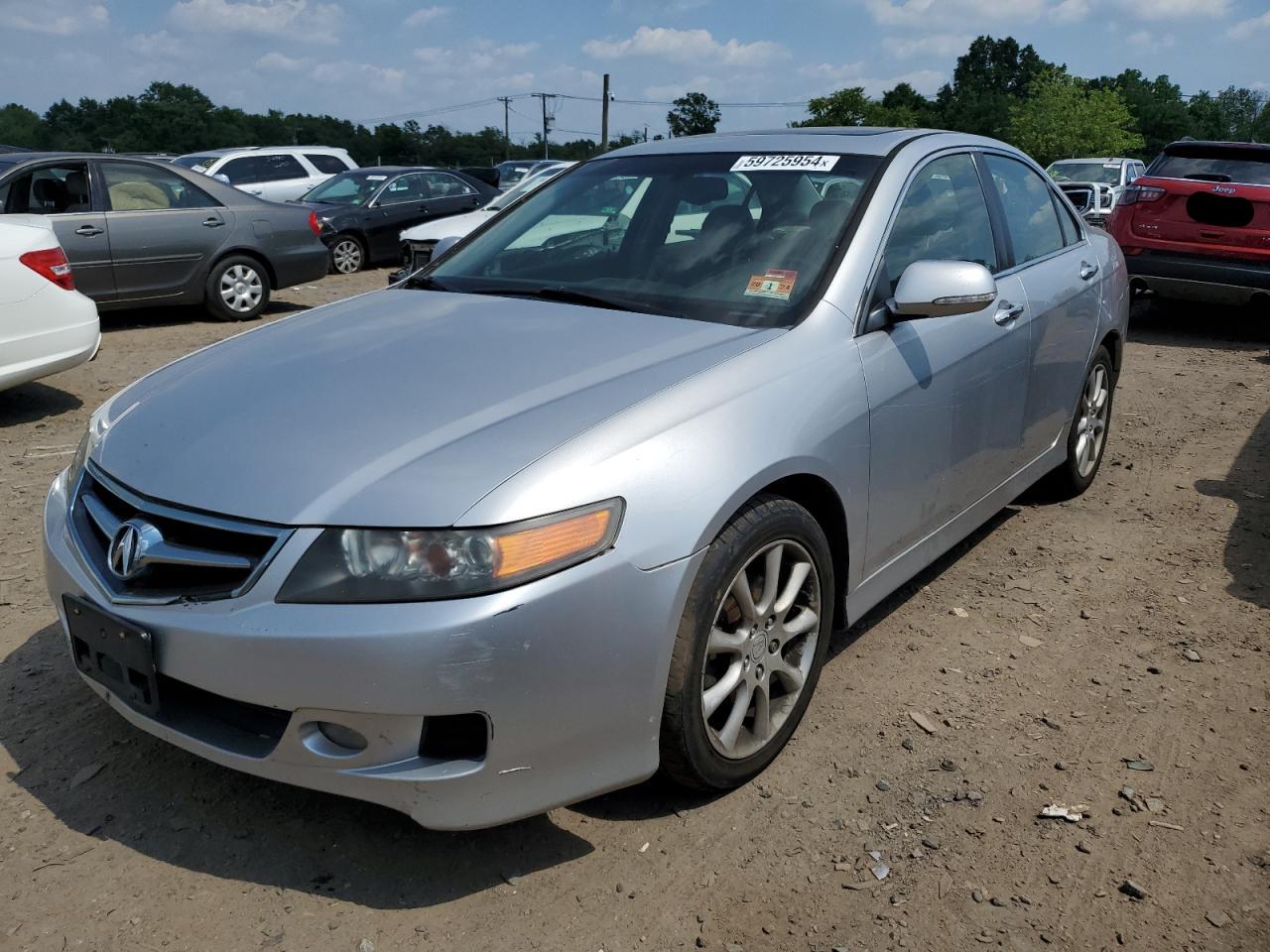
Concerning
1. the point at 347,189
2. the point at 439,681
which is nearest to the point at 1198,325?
the point at 439,681

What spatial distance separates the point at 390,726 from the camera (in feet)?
7.13

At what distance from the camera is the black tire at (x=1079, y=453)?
4.82m

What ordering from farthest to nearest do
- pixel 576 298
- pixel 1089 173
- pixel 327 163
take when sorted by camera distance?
pixel 1089 173
pixel 327 163
pixel 576 298

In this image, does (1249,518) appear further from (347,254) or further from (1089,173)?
(1089,173)

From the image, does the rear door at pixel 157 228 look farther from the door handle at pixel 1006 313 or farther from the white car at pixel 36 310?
the door handle at pixel 1006 313

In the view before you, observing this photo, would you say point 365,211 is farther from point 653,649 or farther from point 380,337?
point 653,649

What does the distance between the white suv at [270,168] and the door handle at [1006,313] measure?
14265 mm

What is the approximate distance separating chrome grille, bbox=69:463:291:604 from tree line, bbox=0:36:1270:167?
5562cm

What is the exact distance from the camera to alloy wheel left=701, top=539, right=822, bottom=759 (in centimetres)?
263

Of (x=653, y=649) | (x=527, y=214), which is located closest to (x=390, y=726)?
(x=653, y=649)

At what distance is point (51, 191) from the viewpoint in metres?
8.83

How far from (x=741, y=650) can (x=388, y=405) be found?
40.9 inches

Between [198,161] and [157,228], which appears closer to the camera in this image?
[157,228]

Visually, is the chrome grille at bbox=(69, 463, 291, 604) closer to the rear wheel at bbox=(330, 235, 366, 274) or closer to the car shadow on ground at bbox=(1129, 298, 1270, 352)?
the car shadow on ground at bbox=(1129, 298, 1270, 352)
